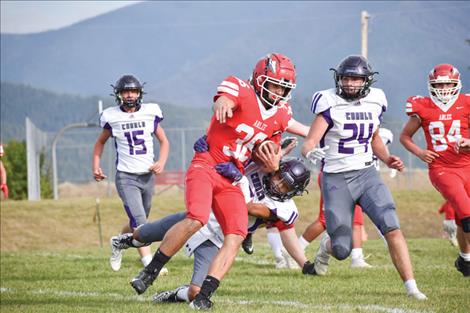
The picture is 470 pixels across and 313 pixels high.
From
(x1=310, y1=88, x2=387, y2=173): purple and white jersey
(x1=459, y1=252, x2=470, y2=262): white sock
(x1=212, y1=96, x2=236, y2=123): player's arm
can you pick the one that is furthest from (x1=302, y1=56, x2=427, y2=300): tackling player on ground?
(x1=459, y1=252, x2=470, y2=262): white sock

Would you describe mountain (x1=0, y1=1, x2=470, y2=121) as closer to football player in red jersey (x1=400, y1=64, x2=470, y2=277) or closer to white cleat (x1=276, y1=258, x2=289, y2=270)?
white cleat (x1=276, y1=258, x2=289, y2=270)

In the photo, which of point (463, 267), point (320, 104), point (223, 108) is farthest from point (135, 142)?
point (223, 108)

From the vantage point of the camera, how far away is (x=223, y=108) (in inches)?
258

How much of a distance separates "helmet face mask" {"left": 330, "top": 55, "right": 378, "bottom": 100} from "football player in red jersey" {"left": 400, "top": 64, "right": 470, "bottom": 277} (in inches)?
67.9

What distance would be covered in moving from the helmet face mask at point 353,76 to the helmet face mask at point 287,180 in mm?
784

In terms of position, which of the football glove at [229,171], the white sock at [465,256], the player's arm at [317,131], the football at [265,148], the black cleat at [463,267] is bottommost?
the black cleat at [463,267]

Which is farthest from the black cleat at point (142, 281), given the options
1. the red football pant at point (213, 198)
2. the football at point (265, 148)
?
the football at point (265, 148)

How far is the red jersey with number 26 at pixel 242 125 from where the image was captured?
6809 mm

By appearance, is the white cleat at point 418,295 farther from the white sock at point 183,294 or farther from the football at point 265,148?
the white sock at point 183,294

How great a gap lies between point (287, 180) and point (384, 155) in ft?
3.70

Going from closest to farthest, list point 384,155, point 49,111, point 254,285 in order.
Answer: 1. point 384,155
2. point 254,285
3. point 49,111

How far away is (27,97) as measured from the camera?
43.6 metres

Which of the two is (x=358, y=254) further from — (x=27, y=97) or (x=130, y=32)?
(x=130, y=32)

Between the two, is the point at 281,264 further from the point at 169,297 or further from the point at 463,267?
the point at 169,297
